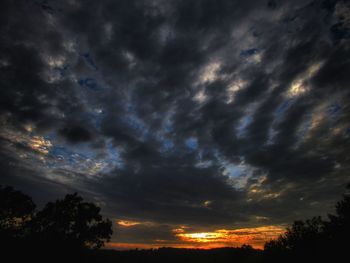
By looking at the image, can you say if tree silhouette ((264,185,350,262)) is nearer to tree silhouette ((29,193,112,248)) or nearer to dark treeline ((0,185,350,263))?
dark treeline ((0,185,350,263))

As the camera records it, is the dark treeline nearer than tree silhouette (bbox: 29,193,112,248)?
Yes

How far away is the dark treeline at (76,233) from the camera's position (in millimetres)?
58375

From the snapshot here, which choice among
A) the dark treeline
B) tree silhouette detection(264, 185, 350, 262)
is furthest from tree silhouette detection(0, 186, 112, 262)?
tree silhouette detection(264, 185, 350, 262)

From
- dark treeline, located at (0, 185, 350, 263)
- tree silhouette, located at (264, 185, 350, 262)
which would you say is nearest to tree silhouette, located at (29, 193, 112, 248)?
dark treeline, located at (0, 185, 350, 263)

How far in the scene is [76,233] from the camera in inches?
2901

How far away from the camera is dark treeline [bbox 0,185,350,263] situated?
192ft

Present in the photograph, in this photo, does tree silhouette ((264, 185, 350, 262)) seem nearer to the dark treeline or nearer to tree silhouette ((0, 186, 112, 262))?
the dark treeline

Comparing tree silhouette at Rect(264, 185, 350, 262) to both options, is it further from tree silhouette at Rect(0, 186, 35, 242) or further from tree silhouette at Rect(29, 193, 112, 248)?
tree silhouette at Rect(0, 186, 35, 242)

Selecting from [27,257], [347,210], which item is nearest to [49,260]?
[27,257]

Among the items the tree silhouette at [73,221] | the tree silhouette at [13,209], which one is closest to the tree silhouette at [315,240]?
the tree silhouette at [73,221]

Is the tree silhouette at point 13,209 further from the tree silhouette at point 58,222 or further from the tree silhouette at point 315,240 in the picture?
the tree silhouette at point 315,240

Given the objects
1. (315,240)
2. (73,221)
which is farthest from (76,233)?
(315,240)

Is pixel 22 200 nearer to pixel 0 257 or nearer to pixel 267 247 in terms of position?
pixel 0 257

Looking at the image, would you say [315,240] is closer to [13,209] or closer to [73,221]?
[73,221]
